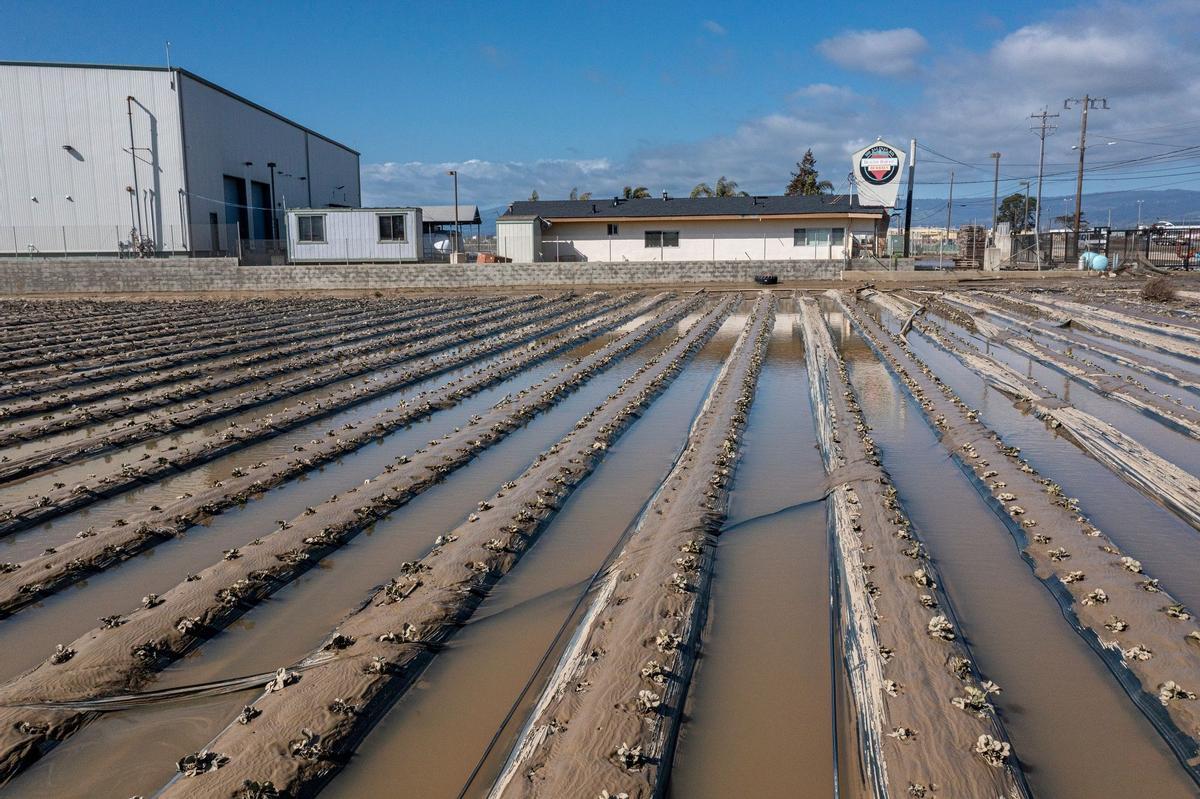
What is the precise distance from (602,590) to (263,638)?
1807 mm

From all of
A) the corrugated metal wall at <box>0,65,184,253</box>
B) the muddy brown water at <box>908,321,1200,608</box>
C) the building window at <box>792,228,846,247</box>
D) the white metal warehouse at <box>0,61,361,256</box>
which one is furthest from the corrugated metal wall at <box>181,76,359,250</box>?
the muddy brown water at <box>908,321,1200,608</box>

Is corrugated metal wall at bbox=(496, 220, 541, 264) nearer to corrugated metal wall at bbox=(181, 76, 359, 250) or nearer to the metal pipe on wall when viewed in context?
corrugated metal wall at bbox=(181, 76, 359, 250)

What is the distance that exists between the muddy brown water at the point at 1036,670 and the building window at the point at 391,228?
33.8m

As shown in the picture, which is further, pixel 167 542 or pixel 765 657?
pixel 167 542

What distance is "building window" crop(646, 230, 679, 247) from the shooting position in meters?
42.6

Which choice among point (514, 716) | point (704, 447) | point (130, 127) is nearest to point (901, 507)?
point (704, 447)

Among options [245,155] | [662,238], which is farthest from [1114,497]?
[245,155]

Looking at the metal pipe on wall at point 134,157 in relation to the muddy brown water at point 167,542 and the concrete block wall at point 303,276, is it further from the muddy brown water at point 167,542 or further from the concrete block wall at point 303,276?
the muddy brown water at point 167,542

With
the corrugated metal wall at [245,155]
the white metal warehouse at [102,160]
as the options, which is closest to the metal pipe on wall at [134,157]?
the white metal warehouse at [102,160]

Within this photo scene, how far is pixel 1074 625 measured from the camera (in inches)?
184

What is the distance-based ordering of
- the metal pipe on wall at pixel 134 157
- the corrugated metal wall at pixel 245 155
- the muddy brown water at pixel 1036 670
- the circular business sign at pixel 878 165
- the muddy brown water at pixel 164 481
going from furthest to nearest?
the circular business sign at pixel 878 165 → the corrugated metal wall at pixel 245 155 → the metal pipe on wall at pixel 134 157 → the muddy brown water at pixel 164 481 → the muddy brown water at pixel 1036 670

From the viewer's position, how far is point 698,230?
4250cm

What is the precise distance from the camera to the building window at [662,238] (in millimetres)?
42594

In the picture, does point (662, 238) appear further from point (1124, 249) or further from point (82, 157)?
point (82, 157)
